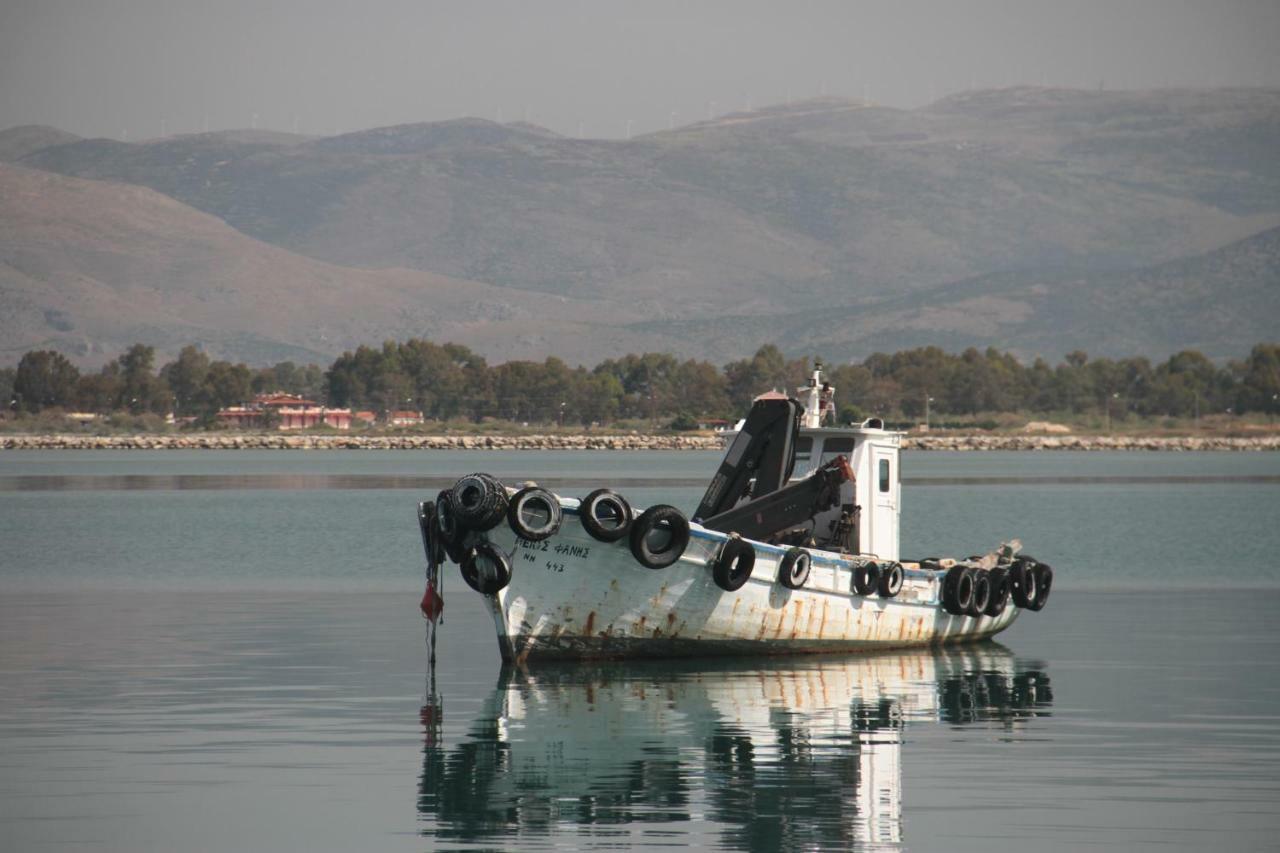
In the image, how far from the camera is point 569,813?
20562 millimetres

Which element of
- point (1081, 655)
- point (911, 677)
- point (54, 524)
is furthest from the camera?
point (54, 524)

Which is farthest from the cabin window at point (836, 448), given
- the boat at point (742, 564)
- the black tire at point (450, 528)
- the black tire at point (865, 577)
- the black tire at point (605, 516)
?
the black tire at point (450, 528)

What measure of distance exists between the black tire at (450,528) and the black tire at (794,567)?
5128 millimetres

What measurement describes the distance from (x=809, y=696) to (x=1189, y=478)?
4835 inches

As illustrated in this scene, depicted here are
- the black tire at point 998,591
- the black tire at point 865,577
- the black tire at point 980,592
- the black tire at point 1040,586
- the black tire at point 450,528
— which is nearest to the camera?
the black tire at point 450,528

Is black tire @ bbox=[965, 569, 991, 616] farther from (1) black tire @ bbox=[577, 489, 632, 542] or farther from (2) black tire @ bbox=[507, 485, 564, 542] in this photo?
(2) black tire @ bbox=[507, 485, 564, 542]

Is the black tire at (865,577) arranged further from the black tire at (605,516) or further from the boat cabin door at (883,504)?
the black tire at (605,516)

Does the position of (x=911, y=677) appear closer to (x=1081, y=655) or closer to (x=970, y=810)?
(x=1081, y=655)

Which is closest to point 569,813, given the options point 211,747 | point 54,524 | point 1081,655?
point 211,747

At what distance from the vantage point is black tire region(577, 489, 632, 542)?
100 feet

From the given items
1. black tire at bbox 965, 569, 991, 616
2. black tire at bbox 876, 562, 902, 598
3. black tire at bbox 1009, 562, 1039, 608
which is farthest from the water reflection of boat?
black tire at bbox 1009, 562, 1039, 608

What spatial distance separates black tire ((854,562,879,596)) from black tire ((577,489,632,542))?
4.87 m

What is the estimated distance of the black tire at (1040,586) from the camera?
38.3 meters

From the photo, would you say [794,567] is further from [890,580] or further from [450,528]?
[450,528]
